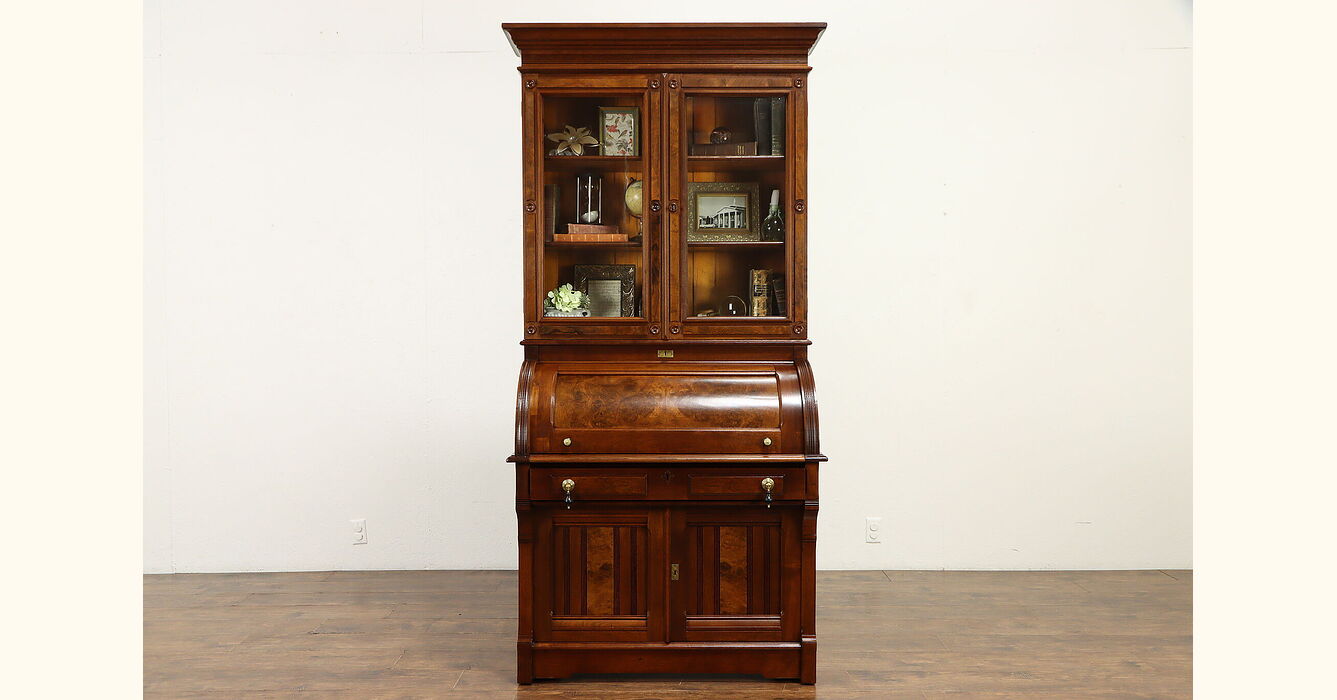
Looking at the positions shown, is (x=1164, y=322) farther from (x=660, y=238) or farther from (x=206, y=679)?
(x=206, y=679)

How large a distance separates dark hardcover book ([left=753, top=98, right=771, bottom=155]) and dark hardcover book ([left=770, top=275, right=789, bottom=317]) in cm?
46

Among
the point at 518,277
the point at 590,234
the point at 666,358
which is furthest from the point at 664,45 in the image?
the point at 518,277

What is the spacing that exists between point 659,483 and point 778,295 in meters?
0.81

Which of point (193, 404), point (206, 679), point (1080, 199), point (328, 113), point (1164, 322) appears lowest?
point (206, 679)

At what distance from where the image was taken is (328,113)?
4.23 m

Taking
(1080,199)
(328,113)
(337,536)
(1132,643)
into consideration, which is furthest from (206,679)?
(1080,199)

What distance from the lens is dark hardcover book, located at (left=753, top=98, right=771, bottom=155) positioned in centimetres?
305

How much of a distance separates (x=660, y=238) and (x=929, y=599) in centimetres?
209

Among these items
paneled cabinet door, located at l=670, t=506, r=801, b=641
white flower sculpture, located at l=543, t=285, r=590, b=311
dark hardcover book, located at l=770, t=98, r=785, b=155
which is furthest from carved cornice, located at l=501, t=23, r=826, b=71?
paneled cabinet door, located at l=670, t=506, r=801, b=641

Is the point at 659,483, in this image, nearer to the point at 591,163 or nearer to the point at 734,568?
the point at 734,568

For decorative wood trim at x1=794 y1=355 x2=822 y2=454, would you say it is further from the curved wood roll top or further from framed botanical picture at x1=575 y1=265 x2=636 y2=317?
framed botanical picture at x1=575 y1=265 x2=636 y2=317

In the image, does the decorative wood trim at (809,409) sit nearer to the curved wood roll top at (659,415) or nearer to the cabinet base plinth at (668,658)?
the curved wood roll top at (659,415)

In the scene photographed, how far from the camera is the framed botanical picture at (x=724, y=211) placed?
311 cm

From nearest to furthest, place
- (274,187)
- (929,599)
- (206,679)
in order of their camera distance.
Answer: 1. (206,679)
2. (929,599)
3. (274,187)
